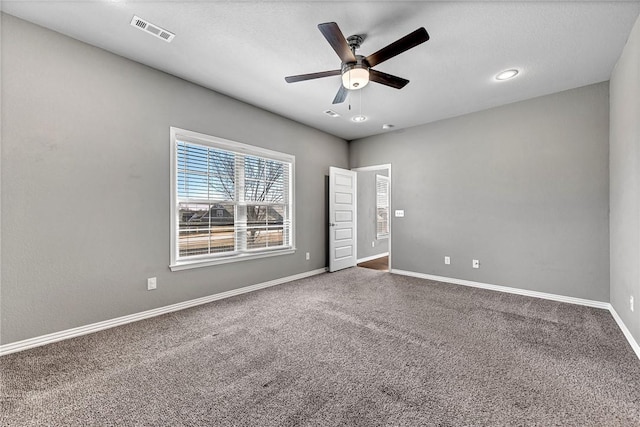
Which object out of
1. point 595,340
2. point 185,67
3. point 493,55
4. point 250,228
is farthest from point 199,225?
point 595,340

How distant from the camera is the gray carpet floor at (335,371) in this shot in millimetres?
1554

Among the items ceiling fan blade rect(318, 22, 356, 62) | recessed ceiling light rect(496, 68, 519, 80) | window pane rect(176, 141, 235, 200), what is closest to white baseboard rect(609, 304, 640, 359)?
recessed ceiling light rect(496, 68, 519, 80)

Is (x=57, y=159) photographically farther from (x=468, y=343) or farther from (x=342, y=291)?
(x=468, y=343)

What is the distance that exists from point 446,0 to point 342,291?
136 inches

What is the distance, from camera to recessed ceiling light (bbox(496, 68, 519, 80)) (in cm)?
304

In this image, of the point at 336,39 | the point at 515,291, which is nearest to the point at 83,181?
the point at 336,39

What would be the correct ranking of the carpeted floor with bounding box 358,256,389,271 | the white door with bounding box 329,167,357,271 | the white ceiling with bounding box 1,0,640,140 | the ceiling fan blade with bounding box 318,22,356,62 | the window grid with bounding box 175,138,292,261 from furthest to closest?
the carpeted floor with bounding box 358,256,389,271 < the white door with bounding box 329,167,357,271 < the window grid with bounding box 175,138,292,261 < the white ceiling with bounding box 1,0,640,140 < the ceiling fan blade with bounding box 318,22,356,62

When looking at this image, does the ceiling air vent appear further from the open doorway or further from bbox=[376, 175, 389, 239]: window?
bbox=[376, 175, 389, 239]: window

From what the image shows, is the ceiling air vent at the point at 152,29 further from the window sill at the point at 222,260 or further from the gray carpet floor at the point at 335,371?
the gray carpet floor at the point at 335,371

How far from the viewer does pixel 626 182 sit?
254cm

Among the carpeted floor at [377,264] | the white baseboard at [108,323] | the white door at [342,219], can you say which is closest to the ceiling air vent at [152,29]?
the white baseboard at [108,323]

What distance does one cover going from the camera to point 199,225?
3467 mm

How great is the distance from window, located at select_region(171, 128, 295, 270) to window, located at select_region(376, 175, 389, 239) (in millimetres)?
3211

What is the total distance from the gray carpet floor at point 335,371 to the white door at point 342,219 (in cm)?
219
